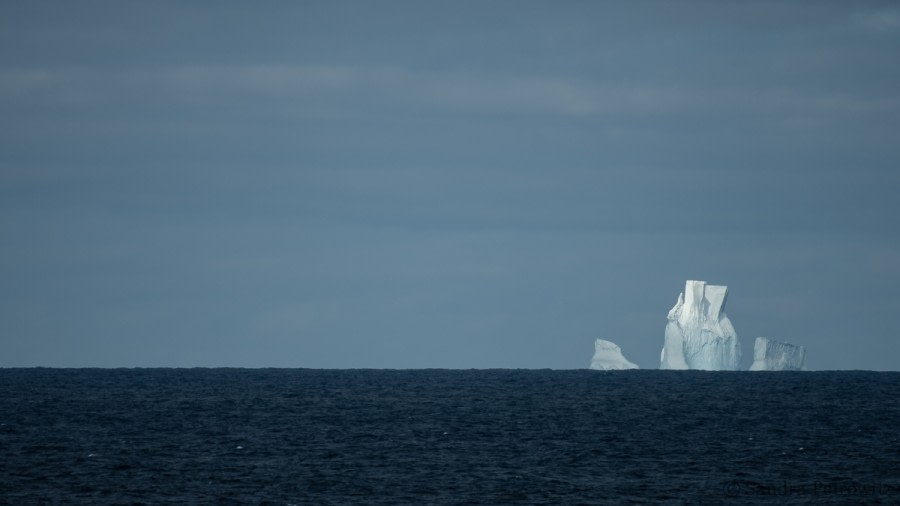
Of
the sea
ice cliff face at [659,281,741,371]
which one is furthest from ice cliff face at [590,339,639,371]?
the sea

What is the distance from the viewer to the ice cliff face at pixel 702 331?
124844 mm

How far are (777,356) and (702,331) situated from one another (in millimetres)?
14122

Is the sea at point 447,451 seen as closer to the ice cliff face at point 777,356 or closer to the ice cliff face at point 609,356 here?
the ice cliff face at point 777,356

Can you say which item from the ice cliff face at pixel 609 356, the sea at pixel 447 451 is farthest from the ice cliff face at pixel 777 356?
the sea at pixel 447 451

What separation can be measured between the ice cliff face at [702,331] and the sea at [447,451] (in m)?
40.8

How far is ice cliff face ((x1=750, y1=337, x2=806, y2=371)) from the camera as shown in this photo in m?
133

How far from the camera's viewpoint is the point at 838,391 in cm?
Answer: 10294

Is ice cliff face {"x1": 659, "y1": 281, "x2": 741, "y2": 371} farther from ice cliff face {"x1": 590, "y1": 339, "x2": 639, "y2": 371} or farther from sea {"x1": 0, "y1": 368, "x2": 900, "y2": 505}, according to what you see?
sea {"x1": 0, "y1": 368, "x2": 900, "y2": 505}

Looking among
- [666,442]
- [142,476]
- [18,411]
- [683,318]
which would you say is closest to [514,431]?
[666,442]

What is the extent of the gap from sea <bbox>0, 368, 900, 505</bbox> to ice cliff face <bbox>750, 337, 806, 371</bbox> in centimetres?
4948

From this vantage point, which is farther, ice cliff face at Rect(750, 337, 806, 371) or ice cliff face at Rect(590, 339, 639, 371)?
ice cliff face at Rect(590, 339, 639, 371)

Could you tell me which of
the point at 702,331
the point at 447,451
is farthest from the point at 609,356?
the point at 447,451

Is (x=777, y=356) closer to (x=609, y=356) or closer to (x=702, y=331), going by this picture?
(x=702, y=331)

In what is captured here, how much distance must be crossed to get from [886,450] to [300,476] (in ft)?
81.4
